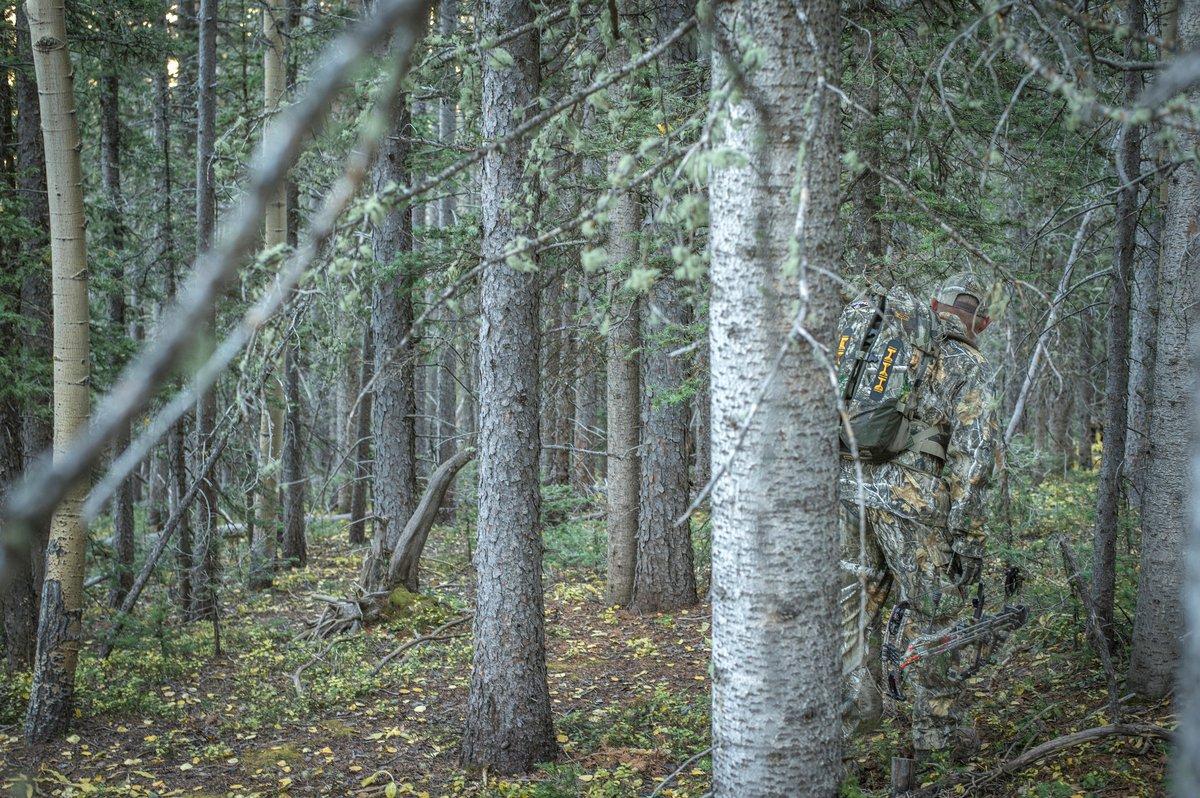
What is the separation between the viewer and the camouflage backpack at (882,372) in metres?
5.01

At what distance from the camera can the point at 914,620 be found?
17.4ft

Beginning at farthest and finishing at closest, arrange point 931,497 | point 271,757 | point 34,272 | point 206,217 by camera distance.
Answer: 1. point 206,217
2. point 34,272
3. point 271,757
4. point 931,497

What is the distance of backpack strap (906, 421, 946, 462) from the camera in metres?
5.28

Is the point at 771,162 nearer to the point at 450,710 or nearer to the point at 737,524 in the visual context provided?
the point at 737,524

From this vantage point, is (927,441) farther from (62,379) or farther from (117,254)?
(117,254)

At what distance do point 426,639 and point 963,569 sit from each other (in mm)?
5605

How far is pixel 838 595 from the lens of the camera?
9.64 ft

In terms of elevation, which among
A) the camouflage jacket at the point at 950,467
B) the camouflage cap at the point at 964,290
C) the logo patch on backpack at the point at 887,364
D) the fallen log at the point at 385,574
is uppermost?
the camouflage cap at the point at 964,290

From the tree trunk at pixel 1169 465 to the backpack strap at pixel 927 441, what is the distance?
122 cm

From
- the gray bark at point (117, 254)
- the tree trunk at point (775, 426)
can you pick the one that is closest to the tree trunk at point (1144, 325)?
the tree trunk at point (775, 426)

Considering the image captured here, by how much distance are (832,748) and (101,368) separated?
9.67 m

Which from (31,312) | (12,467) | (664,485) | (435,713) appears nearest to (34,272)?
(31,312)

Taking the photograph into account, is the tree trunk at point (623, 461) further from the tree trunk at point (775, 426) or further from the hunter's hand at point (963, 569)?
the tree trunk at point (775, 426)

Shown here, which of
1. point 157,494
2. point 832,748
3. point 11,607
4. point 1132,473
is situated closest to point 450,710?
point 11,607
